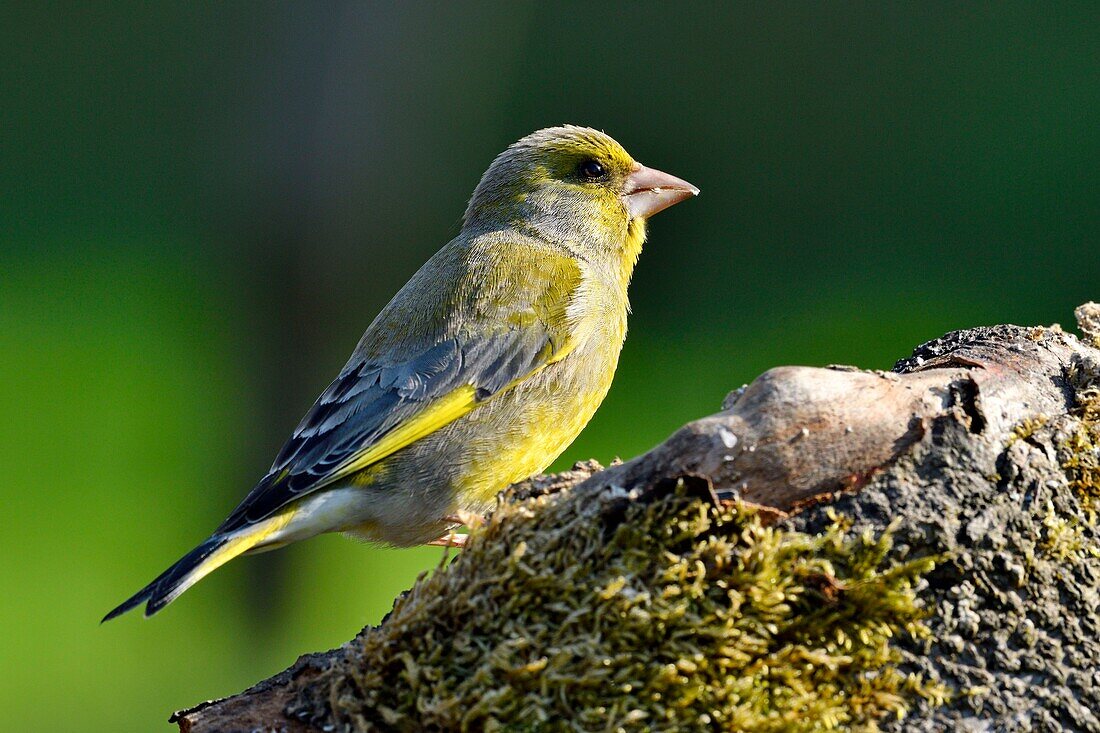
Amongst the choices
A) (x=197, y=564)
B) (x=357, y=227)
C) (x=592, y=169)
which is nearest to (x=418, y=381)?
(x=197, y=564)

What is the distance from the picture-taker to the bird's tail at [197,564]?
2.67 metres

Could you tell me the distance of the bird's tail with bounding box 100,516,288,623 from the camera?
2670 mm

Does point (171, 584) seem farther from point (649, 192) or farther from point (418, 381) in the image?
point (649, 192)

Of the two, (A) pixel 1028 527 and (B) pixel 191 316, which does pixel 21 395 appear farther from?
(A) pixel 1028 527

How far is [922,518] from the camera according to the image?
84.5 inches

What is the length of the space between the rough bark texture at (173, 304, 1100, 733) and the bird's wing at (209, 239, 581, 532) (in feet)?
3.17

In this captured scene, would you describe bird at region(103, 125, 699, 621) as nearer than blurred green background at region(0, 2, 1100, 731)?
Yes

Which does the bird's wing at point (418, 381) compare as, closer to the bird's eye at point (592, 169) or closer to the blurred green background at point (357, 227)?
the bird's eye at point (592, 169)

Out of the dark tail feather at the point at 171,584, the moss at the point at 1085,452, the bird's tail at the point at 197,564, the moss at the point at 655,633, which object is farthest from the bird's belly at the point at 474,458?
the moss at the point at 1085,452

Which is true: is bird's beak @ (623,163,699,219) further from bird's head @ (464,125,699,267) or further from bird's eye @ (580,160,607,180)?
bird's eye @ (580,160,607,180)

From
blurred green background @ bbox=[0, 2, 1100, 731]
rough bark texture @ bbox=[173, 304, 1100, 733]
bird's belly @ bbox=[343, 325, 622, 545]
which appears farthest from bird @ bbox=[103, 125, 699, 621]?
blurred green background @ bbox=[0, 2, 1100, 731]

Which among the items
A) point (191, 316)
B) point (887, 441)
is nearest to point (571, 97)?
point (191, 316)

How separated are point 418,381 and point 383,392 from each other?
0.10 metres

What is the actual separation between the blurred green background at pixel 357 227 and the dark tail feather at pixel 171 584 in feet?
11.1
